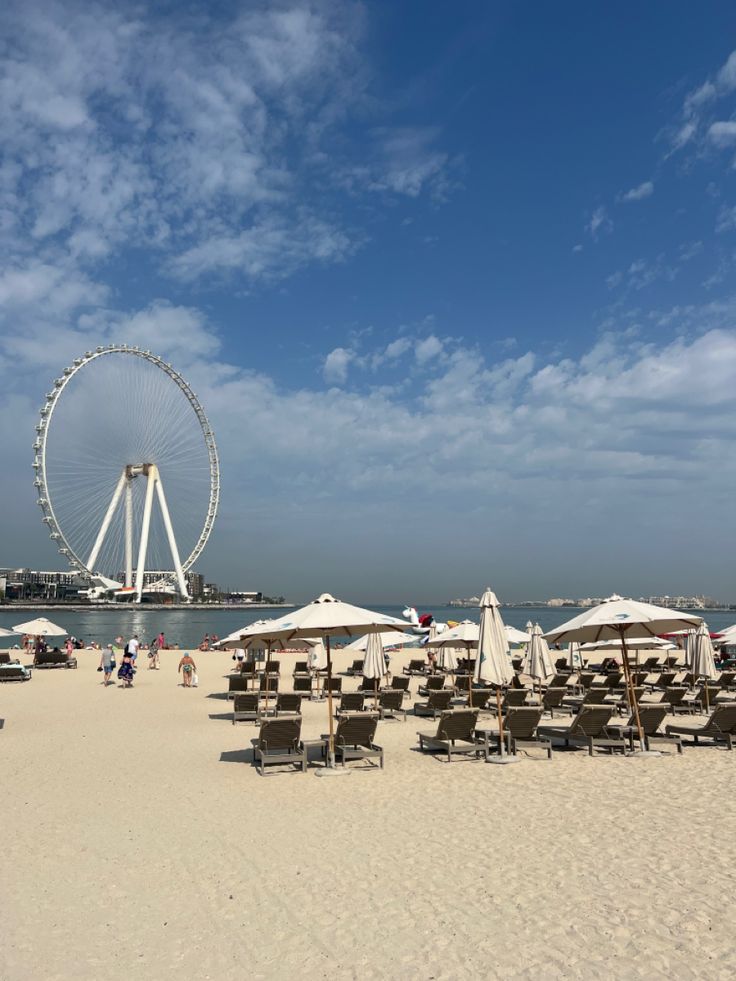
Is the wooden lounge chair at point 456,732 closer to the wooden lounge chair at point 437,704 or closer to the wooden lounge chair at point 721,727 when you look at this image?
the wooden lounge chair at point 721,727

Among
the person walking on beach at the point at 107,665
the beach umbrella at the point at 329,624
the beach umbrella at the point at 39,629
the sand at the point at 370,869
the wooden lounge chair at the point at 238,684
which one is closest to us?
the sand at the point at 370,869

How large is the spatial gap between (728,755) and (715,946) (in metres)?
6.19

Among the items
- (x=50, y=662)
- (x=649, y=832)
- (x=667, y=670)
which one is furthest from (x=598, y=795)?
(x=50, y=662)

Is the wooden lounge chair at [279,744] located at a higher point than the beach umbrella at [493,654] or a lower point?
lower

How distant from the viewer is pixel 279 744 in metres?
8.66

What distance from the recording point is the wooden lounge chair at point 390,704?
495 inches

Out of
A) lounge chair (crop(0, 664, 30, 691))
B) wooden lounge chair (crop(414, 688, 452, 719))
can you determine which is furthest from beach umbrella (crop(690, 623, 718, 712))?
lounge chair (crop(0, 664, 30, 691))

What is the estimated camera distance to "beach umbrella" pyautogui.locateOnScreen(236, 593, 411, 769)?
8602 millimetres

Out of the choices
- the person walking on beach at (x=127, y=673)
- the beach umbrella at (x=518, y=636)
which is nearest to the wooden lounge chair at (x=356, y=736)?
the beach umbrella at (x=518, y=636)

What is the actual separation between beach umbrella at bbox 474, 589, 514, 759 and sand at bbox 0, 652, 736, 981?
101 centimetres

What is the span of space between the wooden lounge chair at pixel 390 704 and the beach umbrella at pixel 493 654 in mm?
3364

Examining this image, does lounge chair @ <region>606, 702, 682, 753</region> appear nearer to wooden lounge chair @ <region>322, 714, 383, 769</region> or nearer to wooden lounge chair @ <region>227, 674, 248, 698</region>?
wooden lounge chair @ <region>322, 714, 383, 769</region>

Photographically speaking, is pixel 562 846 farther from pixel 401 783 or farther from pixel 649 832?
pixel 401 783

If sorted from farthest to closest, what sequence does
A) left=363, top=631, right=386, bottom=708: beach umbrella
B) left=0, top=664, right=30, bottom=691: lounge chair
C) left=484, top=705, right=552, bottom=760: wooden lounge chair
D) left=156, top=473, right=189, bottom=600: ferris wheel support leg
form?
left=156, top=473, right=189, bottom=600: ferris wheel support leg, left=0, top=664, right=30, bottom=691: lounge chair, left=363, top=631, right=386, bottom=708: beach umbrella, left=484, top=705, right=552, bottom=760: wooden lounge chair
